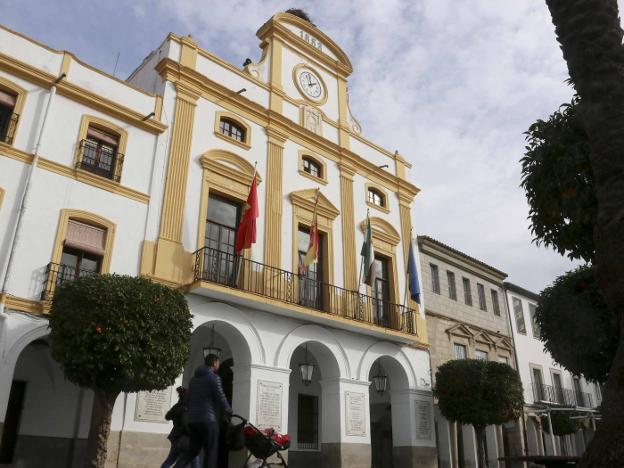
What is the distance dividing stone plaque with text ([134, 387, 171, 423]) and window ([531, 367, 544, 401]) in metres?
19.4

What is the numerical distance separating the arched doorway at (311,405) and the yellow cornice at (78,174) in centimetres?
579

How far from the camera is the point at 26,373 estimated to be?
12312mm

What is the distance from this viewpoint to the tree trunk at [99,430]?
876cm

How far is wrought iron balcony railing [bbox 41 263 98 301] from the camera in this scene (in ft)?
36.6

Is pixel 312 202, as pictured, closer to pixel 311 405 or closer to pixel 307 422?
pixel 311 405

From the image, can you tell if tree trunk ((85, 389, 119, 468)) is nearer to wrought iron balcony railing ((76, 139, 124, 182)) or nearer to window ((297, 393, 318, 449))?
wrought iron balcony railing ((76, 139, 124, 182))

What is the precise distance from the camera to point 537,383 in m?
26.2

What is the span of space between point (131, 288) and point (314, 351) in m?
7.14

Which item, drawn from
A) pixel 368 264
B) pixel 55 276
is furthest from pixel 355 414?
pixel 55 276

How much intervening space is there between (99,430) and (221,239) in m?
6.47

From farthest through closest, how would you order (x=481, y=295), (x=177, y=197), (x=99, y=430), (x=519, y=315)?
(x=519, y=315) < (x=481, y=295) < (x=177, y=197) < (x=99, y=430)

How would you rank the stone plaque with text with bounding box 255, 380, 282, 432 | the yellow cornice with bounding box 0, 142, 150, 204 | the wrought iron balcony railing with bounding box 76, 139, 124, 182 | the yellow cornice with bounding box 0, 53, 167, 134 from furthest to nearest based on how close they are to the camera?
the stone plaque with text with bounding box 255, 380, 282, 432 → the wrought iron balcony railing with bounding box 76, 139, 124, 182 → the yellow cornice with bounding box 0, 53, 167, 134 → the yellow cornice with bounding box 0, 142, 150, 204

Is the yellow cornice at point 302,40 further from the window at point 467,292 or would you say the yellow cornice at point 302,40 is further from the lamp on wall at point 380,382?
the lamp on wall at point 380,382

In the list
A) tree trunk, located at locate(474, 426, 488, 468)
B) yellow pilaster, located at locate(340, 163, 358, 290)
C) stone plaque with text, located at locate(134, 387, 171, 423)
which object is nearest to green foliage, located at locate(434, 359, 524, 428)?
tree trunk, located at locate(474, 426, 488, 468)
